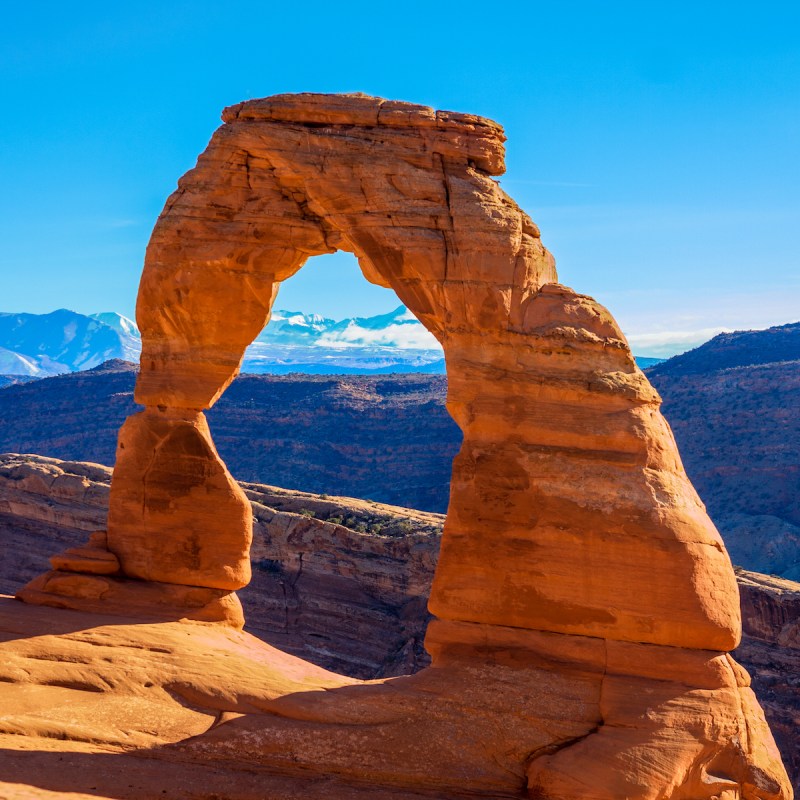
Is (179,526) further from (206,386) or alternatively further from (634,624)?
(634,624)

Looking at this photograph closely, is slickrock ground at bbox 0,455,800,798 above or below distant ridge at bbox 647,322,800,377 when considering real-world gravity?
below

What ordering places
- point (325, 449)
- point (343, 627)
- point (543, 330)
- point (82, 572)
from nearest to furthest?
point (543, 330) < point (82, 572) < point (343, 627) < point (325, 449)

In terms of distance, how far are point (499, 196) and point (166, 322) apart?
6.23m

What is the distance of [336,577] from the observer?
35406 mm

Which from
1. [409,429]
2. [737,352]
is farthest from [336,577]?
[737,352]

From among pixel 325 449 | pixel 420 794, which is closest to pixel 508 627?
pixel 420 794

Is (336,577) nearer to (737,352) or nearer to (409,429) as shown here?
(409,429)

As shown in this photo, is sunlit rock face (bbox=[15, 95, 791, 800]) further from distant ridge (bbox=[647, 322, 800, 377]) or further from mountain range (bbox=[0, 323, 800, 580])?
distant ridge (bbox=[647, 322, 800, 377])

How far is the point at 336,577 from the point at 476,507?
2021 cm

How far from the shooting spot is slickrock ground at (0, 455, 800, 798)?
98.0 feet

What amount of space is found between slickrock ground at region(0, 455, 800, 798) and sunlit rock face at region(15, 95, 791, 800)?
1433 centimetres

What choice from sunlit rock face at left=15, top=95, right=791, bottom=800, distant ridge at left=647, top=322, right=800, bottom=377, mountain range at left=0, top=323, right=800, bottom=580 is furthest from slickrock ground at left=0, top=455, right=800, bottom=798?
distant ridge at left=647, top=322, right=800, bottom=377

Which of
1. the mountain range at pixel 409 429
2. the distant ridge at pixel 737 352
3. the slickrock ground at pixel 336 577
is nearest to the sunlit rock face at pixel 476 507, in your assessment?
the slickrock ground at pixel 336 577

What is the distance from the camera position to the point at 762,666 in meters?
29.5
